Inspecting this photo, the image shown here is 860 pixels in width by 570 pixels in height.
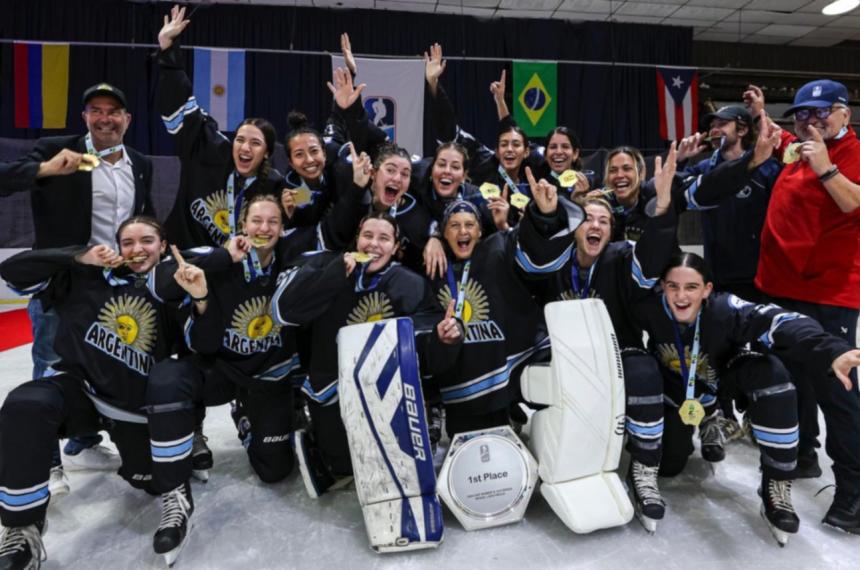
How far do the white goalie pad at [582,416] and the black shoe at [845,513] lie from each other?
740 millimetres

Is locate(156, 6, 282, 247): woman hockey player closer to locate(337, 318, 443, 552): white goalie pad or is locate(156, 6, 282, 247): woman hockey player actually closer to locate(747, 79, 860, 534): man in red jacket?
locate(337, 318, 443, 552): white goalie pad

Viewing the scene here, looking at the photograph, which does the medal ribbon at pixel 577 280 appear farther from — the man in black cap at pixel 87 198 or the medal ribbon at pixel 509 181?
the man in black cap at pixel 87 198

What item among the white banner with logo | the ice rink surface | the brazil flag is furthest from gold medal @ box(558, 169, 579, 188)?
the brazil flag

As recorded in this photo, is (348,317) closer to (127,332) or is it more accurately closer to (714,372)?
(127,332)

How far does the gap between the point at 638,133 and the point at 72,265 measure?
8.74 meters

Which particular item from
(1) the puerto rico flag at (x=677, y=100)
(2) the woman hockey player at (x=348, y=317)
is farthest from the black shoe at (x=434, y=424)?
(1) the puerto rico flag at (x=677, y=100)

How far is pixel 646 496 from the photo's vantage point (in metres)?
1.95

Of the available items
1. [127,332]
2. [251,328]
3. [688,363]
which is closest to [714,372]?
[688,363]

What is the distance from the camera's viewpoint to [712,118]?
9.25 feet

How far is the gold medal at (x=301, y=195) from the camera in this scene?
2724 millimetres

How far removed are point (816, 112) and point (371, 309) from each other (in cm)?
199

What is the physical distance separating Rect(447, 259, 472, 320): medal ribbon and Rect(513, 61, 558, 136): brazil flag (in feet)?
Result: 20.9

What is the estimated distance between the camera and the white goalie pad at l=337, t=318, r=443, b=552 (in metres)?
1.83

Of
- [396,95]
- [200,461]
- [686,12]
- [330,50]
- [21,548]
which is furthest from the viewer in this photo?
[686,12]
